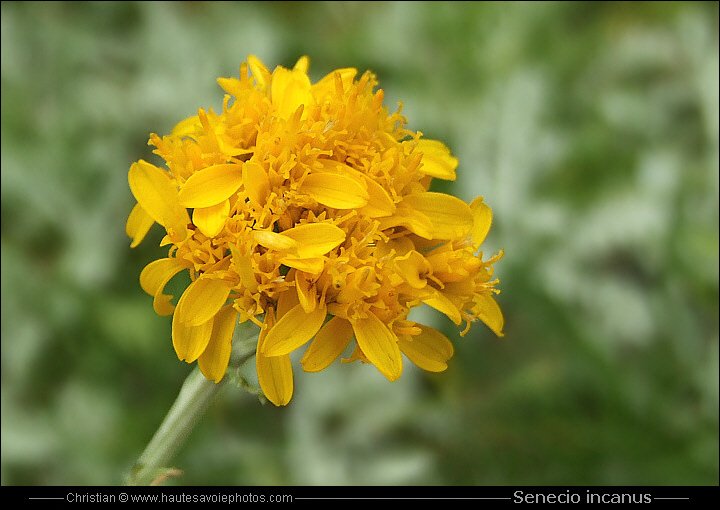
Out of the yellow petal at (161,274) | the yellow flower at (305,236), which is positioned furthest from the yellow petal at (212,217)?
the yellow petal at (161,274)

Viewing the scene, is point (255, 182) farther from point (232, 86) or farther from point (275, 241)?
point (232, 86)

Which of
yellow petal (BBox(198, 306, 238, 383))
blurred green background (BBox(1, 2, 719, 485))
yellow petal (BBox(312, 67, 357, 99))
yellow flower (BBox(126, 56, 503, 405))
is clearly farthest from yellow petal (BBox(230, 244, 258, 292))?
blurred green background (BBox(1, 2, 719, 485))

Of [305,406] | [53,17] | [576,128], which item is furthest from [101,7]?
[576,128]

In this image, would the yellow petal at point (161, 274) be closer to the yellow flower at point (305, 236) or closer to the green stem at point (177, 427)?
the yellow flower at point (305, 236)

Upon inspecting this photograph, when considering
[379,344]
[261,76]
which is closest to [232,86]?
[261,76]

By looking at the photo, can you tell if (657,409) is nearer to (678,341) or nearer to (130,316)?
(678,341)

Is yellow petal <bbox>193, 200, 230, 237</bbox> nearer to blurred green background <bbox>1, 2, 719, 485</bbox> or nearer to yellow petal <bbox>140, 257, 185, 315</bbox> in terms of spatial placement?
yellow petal <bbox>140, 257, 185, 315</bbox>
